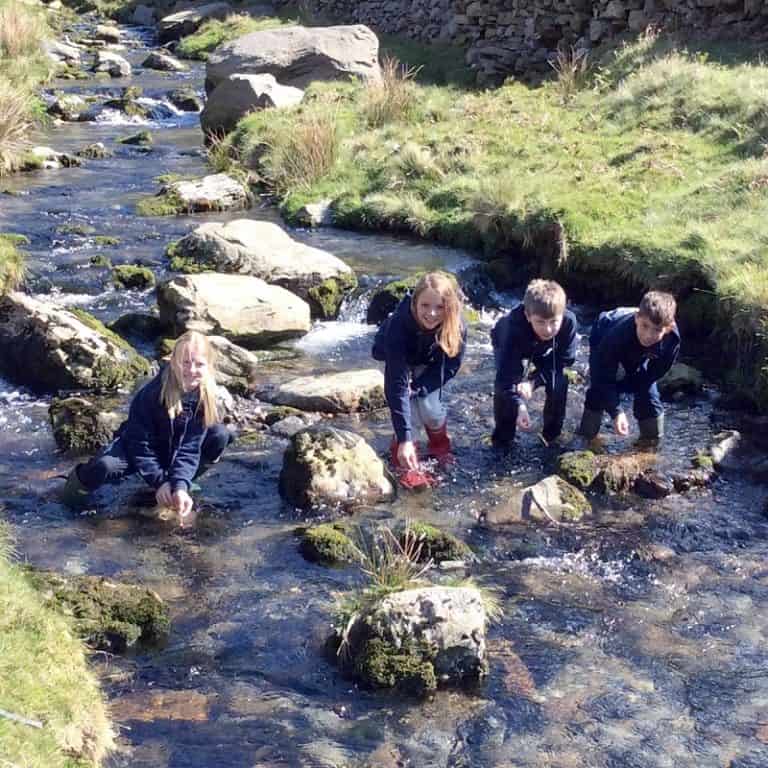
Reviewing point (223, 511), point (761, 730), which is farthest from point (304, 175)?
point (761, 730)

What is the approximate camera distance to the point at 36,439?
8117mm

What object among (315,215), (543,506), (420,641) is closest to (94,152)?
(315,215)

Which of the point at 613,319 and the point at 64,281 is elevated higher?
the point at 613,319

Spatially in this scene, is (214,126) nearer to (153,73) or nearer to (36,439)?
(153,73)

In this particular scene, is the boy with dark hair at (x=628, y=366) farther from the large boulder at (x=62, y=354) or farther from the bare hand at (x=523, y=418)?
the large boulder at (x=62, y=354)

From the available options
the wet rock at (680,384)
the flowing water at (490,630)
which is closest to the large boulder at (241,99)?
the flowing water at (490,630)

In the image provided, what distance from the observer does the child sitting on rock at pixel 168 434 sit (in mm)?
6805

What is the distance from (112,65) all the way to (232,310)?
724 inches

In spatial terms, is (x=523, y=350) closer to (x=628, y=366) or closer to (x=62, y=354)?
(x=628, y=366)

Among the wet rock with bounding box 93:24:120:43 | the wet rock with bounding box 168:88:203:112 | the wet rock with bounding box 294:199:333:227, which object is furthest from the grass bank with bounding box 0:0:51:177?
the wet rock with bounding box 93:24:120:43

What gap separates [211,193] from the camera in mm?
14648

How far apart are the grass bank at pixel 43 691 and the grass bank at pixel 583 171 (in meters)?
5.76

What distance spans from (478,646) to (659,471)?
9.59 ft

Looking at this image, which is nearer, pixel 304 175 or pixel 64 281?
pixel 64 281
